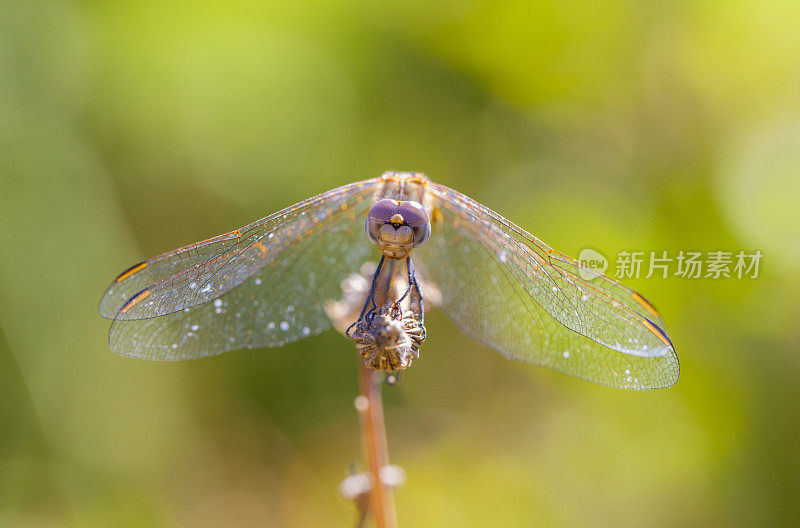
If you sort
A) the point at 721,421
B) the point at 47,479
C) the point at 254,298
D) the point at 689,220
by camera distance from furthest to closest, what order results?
the point at 689,220
the point at 721,421
the point at 47,479
the point at 254,298

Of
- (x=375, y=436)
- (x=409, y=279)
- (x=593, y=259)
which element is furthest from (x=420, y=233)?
(x=593, y=259)

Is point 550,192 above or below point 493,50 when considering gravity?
below

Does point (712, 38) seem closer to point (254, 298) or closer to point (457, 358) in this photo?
point (457, 358)

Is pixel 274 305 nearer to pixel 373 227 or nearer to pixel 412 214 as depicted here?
pixel 373 227

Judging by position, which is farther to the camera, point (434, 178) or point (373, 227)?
point (434, 178)

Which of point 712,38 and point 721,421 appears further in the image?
point 712,38

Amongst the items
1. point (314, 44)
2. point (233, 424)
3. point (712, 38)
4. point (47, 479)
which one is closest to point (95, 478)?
point (47, 479)
